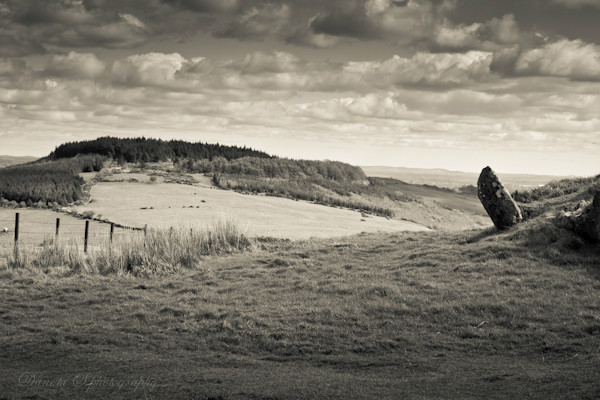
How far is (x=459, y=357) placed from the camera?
1071cm

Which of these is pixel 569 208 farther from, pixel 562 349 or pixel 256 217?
pixel 256 217

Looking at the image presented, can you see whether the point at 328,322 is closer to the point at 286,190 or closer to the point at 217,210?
the point at 217,210

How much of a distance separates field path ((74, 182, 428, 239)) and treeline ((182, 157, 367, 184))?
21.5 metres

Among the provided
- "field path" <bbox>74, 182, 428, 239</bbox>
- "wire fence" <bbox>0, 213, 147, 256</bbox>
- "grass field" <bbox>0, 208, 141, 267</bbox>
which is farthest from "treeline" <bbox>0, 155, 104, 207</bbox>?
"wire fence" <bbox>0, 213, 147, 256</bbox>

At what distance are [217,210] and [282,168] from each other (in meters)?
51.5

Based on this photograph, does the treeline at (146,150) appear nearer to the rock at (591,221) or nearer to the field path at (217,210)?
the field path at (217,210)

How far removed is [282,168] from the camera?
101688 millimetres

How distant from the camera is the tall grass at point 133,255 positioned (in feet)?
66.4

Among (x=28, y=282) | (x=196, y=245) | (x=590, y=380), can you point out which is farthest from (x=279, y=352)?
(x=196, y=245)

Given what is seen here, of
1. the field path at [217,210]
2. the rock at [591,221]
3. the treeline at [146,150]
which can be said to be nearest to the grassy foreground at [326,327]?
the rock at [591,221]

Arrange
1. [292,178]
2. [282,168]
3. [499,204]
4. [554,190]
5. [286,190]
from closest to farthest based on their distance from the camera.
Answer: [499,204]
[554,190]
[286,190]
[292,178]
[282,168]

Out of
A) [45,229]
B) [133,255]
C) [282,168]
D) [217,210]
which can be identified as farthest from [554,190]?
[282,168]

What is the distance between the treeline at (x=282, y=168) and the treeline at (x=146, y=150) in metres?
11.3

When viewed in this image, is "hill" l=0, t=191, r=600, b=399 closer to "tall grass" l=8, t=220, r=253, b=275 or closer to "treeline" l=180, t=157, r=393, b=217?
"tall grass" l=8, t=220, r=253, b=275
